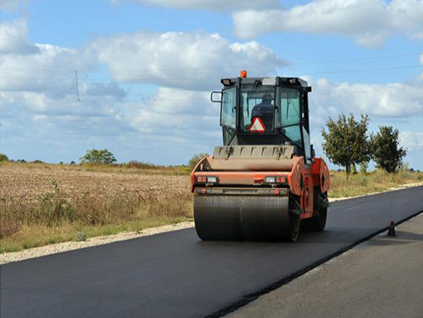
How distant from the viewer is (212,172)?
1291 cm

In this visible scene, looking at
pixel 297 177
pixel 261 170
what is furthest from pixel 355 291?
pixel 261 170

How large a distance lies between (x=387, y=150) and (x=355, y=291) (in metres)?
58.9

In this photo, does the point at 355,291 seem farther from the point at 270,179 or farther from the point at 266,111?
the point at 266,111

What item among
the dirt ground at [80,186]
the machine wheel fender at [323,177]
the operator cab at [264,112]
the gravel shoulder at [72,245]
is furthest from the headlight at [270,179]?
the dirt ground at [80,186]

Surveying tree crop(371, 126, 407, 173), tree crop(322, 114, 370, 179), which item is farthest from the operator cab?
tree crop(371, 126, 407, 173)

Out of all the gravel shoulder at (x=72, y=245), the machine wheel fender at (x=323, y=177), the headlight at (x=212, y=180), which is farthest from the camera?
the machine wheel fender at (x=323, y=177)

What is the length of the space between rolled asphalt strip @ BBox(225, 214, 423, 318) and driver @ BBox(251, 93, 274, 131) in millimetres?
3547

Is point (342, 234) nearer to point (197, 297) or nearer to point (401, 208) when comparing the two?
point (197, 297)

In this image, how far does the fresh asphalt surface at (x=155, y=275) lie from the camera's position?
708cm

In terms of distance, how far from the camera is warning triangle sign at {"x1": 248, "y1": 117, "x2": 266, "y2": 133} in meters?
14.0

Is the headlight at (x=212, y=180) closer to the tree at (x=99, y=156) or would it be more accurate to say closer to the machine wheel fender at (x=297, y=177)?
the machine wheel fender at (x=297, y=177)

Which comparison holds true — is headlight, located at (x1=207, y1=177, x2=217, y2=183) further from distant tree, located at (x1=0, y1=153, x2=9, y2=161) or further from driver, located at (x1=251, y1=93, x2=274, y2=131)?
distant tree, located at (x1=0, y1=153, x2=9, y2=161)

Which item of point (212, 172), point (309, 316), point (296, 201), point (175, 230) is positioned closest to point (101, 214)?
point (175, 230)

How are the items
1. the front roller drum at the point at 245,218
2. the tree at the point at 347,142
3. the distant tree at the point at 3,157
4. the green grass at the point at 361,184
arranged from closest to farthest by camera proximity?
the front roller drum at the point at 245,218 → the green grass at the point at 361,184 → the tree at the point at 347,142 → the distant tree at the point at 3,157
